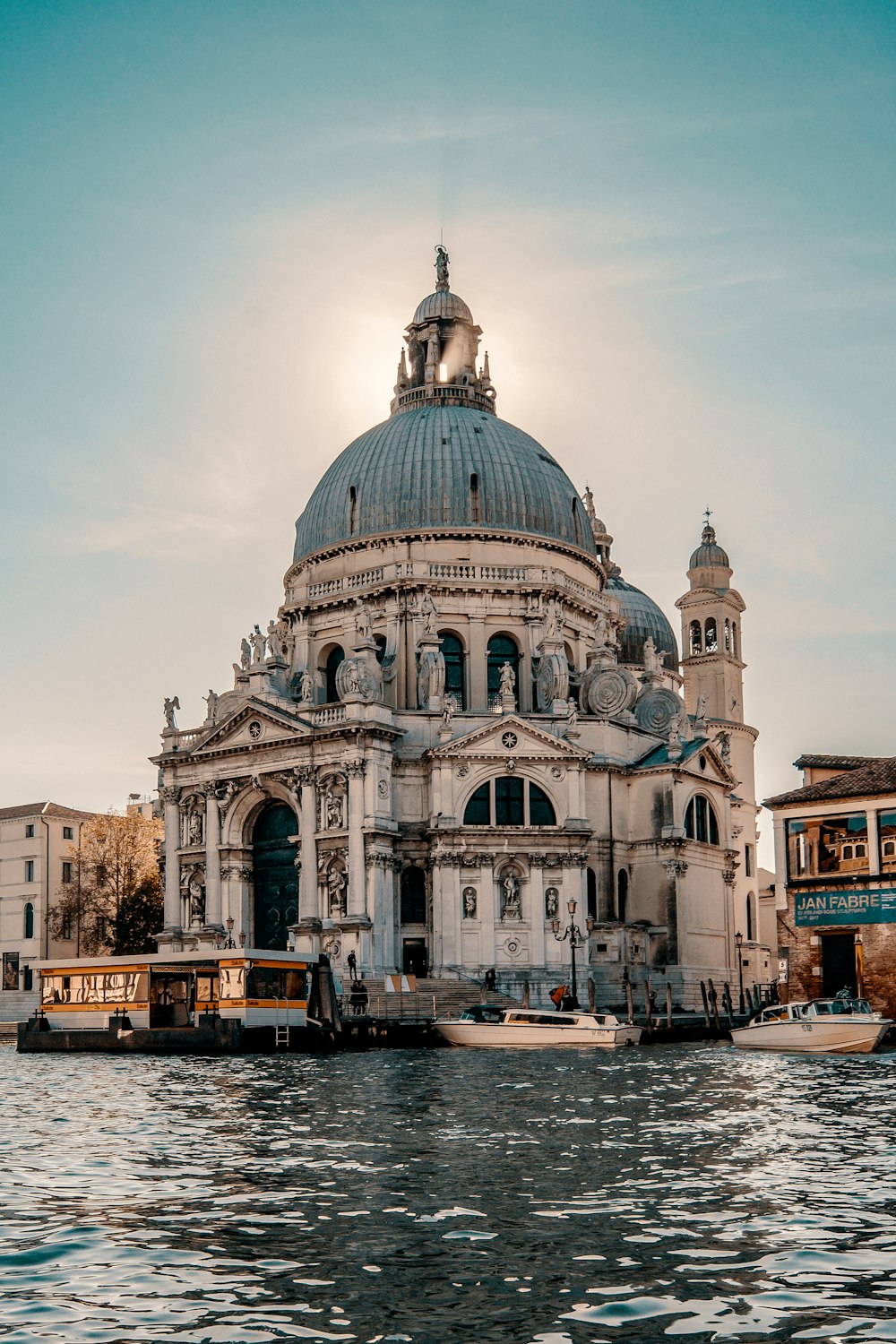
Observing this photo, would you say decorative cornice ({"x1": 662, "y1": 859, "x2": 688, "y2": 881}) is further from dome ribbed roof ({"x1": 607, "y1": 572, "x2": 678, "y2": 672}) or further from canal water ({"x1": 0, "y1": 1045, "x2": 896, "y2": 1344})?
canal water ({"x1": 0, "y1": 1045, "x2": 896, "y2": 1344})

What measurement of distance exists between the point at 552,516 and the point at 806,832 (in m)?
25.0

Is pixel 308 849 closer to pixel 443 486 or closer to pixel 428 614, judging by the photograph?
pixel 428 614

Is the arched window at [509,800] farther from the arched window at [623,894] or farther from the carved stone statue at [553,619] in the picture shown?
the carved stone statue at [553,619]

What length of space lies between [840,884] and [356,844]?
18.6 m

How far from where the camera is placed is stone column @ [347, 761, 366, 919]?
180ft

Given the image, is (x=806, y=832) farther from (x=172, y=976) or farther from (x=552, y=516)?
(x=552, y=516)

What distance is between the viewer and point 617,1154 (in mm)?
18047

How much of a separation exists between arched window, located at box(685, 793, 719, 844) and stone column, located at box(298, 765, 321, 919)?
48.0ft

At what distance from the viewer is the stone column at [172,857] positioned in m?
61.6

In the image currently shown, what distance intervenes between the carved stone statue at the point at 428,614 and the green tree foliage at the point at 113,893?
1974 centimetres

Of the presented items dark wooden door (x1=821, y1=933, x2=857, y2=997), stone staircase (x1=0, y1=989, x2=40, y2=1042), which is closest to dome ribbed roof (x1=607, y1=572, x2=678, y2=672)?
stone staircase (x1=0, y1=989, x2=40, y2=1042)

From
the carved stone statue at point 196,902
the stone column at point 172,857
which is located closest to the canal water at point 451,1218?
the carved stone statue at point 196,902

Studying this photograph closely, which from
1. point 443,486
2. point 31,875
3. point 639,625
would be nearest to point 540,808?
point 443,486

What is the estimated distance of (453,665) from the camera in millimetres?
62594
